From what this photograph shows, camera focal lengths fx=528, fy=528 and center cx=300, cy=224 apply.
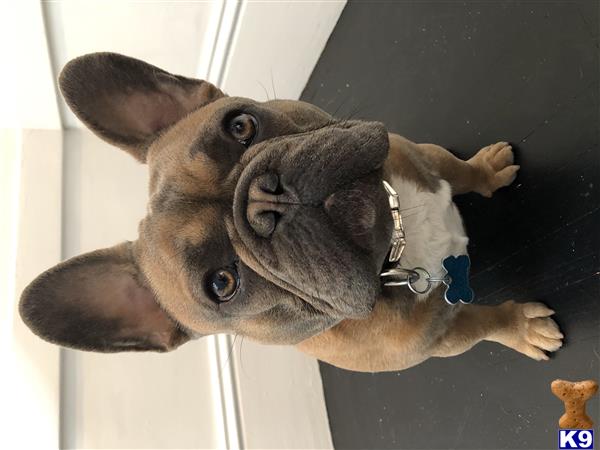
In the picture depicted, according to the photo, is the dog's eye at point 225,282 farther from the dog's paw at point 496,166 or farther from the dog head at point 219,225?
the dog's paw at point 496,166

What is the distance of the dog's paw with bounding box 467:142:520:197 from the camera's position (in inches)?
90.4

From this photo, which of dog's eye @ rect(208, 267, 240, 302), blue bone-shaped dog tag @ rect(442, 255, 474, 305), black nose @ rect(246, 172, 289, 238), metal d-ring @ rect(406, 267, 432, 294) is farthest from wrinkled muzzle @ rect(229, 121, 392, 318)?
blue bone-shaped dog tag @ rect(442, 255, 474, 305)

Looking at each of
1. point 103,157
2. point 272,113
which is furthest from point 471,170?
point 103,157

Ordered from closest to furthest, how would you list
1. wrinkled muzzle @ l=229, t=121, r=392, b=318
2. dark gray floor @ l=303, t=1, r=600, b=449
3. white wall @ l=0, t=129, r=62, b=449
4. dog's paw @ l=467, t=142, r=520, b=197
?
wrinkled muzzle @ l=229, t=121, r=392, b=318
dark gray floor @ l=303, t=1, r=600, b=449
dog's paw @ l=467, t=142, r=520, b=197
white wall @ l=0, t=129, r=62, b=449

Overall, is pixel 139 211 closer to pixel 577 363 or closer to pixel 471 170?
pixel 471 170

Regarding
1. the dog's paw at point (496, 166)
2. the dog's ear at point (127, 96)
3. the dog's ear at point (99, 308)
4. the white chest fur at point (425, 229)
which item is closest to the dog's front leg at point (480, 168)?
the dog's paw at point (496, 166)

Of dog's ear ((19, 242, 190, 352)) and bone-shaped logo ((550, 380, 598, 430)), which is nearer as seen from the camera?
bone-shaped logo ((550, 380, 598, 430))

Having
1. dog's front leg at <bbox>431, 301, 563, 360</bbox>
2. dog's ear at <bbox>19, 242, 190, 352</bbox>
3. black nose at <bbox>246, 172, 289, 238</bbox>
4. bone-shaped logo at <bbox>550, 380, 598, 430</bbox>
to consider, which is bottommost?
dog's ear at <bbox>19, 242, 190, 352</bbox>

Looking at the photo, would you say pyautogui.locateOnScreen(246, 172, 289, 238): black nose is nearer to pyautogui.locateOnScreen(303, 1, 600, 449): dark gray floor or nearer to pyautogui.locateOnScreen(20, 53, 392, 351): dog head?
pyautogui.locateOnScreen(20, 53, 392, 351): dog head

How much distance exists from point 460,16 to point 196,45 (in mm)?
1781

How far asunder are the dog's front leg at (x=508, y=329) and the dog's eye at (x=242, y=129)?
1073 millimetres

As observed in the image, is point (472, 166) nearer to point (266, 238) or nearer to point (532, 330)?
point (532, 330)

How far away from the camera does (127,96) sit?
2096 millimetres

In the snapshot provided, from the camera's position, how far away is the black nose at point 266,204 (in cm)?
154
